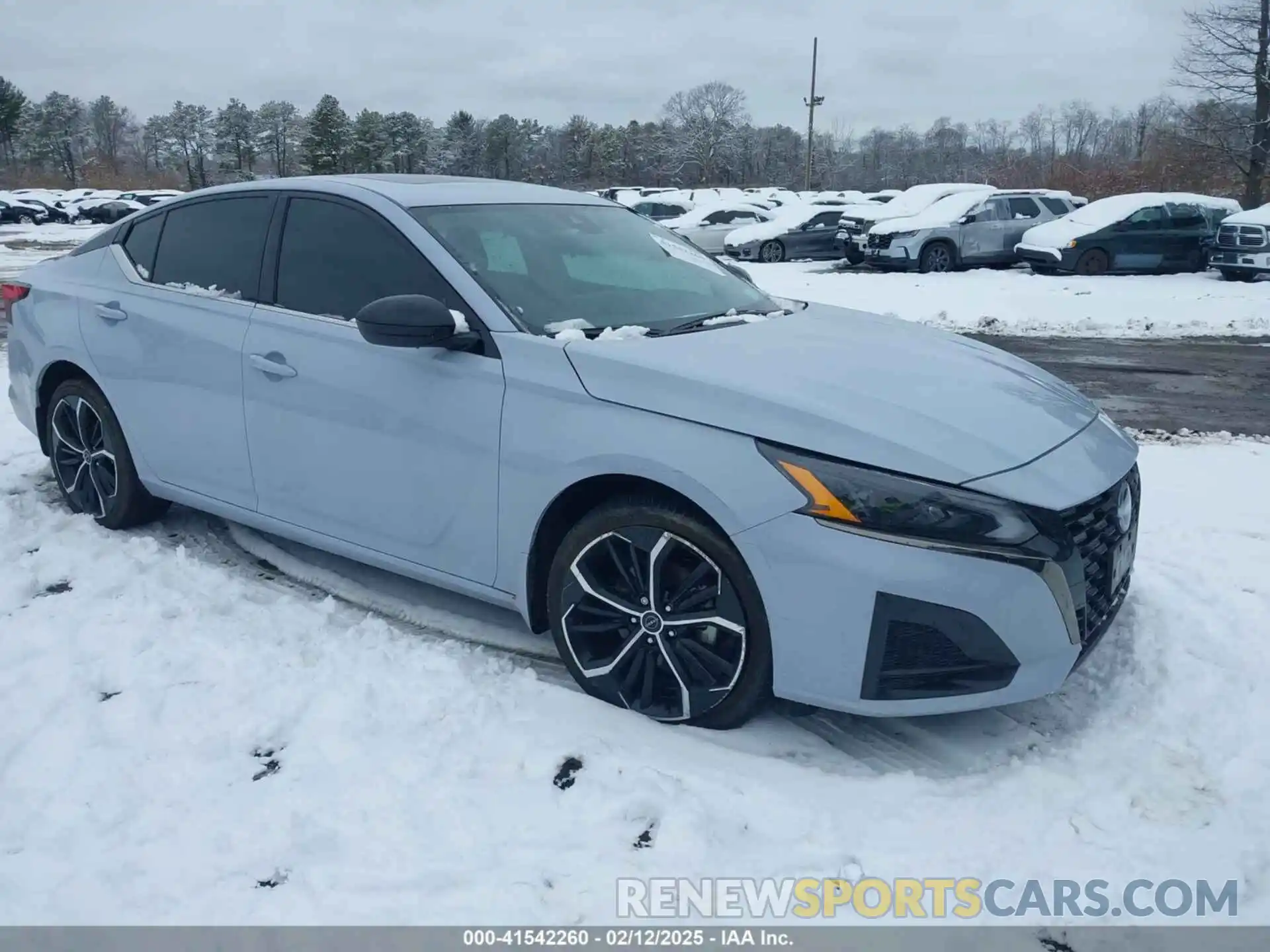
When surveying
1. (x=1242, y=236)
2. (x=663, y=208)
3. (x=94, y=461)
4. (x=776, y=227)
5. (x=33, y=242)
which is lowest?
(x=94, y=461)

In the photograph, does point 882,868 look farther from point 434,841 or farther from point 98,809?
point 98,809

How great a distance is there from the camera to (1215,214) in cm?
1838

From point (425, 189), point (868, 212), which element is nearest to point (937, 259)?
point (868, 212)

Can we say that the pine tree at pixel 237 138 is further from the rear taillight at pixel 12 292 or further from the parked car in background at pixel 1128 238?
the rear taillight at pixel 12 292

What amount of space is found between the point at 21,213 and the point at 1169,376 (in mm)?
47215

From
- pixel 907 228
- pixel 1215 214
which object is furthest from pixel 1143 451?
pixel 1215 214

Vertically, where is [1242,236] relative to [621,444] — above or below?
above

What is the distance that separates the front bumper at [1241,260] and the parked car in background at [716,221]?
35.4ft

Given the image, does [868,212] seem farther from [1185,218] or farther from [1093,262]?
[1185,218]

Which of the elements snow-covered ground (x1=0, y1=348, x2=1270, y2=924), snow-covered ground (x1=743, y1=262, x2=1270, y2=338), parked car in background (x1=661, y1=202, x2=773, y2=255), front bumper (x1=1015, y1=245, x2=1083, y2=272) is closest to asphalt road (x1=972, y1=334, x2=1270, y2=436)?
snow-covered ground (x1=743, y1=262, x2=1270, y2=338)

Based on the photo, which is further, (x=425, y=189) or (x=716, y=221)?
(x=716, y=221)

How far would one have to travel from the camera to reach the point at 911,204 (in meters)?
21.2

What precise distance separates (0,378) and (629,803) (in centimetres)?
795

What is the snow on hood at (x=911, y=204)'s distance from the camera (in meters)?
20.8
